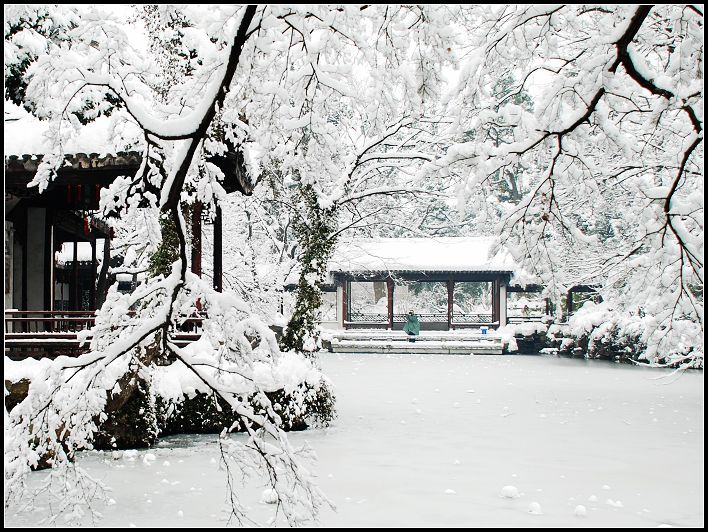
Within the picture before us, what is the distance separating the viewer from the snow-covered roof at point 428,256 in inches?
1265

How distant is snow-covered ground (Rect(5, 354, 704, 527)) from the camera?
6867mm

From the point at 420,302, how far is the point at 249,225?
23112mm

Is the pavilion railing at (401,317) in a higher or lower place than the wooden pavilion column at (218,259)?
lower

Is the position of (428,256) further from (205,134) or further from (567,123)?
(205,134)

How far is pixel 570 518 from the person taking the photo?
22.2 feet

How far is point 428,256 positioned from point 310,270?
21.4 m

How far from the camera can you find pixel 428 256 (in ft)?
115

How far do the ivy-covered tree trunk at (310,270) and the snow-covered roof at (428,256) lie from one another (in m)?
15.6

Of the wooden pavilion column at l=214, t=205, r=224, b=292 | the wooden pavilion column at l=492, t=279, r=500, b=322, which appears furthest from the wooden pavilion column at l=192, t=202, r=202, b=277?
the wooden pavilion column at l=492, t=279, r=500, b=322

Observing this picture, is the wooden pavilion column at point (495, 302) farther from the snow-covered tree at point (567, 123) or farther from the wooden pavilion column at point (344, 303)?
the snow-covered tree at point (567, 123)

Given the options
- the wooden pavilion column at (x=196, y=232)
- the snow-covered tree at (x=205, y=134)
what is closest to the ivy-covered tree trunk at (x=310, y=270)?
the wooden pavilion column at (x=196, y=232)

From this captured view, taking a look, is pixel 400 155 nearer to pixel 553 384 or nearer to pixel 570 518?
pixel 553 384

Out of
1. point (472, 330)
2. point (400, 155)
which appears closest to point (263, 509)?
point (400, 155)

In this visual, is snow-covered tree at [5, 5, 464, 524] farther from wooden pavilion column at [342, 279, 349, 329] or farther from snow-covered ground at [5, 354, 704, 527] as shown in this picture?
wooden pavilion column at [342, 279, 349, 329]
